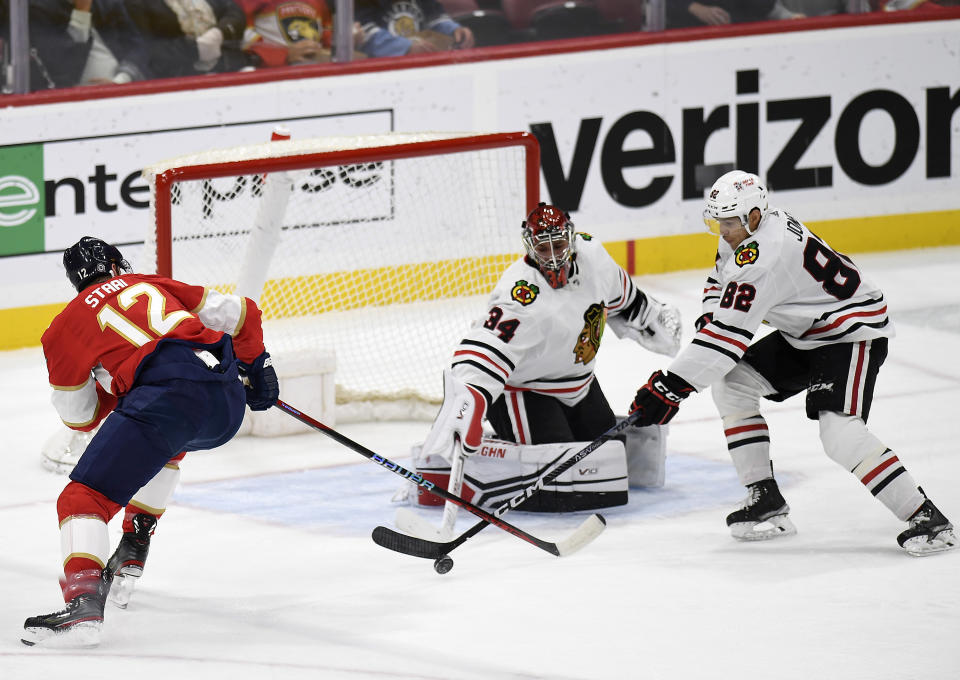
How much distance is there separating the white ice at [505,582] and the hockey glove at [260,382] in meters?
0.47

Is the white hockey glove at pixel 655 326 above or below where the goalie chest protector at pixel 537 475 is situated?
above

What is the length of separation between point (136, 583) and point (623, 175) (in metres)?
3.84

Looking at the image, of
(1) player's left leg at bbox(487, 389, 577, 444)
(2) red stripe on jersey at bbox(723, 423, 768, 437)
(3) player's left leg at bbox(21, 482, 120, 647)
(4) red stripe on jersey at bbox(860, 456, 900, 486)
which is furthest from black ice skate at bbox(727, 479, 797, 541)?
(3) player's left leg at bbox(21, 482, 120, 647)

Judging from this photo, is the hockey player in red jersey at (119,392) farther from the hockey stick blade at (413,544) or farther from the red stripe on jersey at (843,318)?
the red stripe on jersey at (843,318)

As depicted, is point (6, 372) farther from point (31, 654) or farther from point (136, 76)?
point (31, 654)

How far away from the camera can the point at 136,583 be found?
14.3 ft

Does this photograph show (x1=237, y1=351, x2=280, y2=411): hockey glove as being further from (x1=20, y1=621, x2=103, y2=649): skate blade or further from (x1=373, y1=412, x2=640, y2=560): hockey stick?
(x1=20, y1=621, x2=103, y2=649): skate blade

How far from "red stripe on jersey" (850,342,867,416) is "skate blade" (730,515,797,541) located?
40cm

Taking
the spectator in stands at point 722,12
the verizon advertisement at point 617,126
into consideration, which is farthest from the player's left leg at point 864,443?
the spectator in stands at point 722,12

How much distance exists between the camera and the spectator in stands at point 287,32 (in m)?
7.04

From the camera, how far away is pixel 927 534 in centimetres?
444

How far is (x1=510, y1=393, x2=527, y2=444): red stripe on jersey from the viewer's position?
4.99m

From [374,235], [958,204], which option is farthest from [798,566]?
[958,204]

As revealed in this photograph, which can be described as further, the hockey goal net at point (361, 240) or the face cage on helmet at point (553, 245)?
the hockey goal net at point (361, 240)
